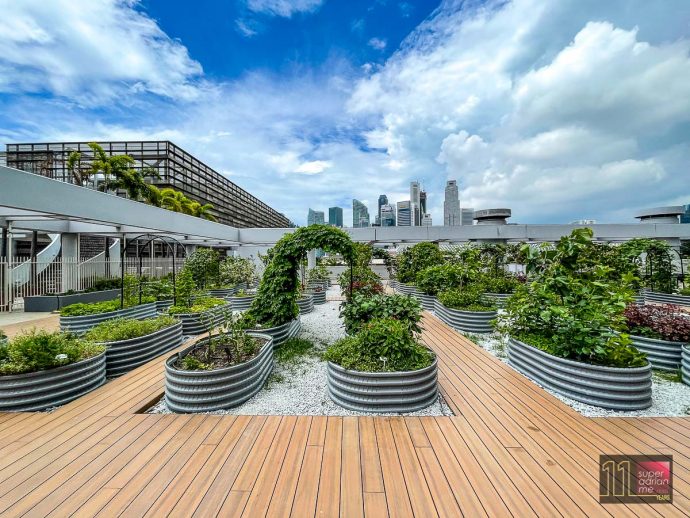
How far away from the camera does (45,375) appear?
3246 millimetres

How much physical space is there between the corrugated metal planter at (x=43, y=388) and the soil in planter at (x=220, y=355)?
114cm

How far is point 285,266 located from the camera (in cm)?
567

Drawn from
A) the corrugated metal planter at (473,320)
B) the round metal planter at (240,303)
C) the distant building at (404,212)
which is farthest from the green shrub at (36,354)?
the distant building at (404,212)

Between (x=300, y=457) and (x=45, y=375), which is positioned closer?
(x=300, y=457)

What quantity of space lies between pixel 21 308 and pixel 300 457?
45.1ft

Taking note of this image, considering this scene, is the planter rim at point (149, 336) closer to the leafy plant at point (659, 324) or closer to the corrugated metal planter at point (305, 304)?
the corrugated metal planter at point (305, 304)

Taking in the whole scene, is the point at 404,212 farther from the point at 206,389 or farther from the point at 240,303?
the point at 206,389

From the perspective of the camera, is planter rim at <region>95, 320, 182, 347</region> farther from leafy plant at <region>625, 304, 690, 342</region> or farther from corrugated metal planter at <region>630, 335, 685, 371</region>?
corrugated metal planter at <region>630, 335, 685, 371</region>

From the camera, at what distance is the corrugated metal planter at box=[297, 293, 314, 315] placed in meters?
8.82

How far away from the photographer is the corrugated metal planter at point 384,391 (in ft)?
10.1

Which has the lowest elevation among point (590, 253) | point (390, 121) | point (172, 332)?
point (172, 332)

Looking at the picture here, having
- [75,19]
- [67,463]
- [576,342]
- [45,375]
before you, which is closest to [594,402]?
[576,342]

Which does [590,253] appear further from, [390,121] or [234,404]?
[390,121]

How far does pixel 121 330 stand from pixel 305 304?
506 cm
